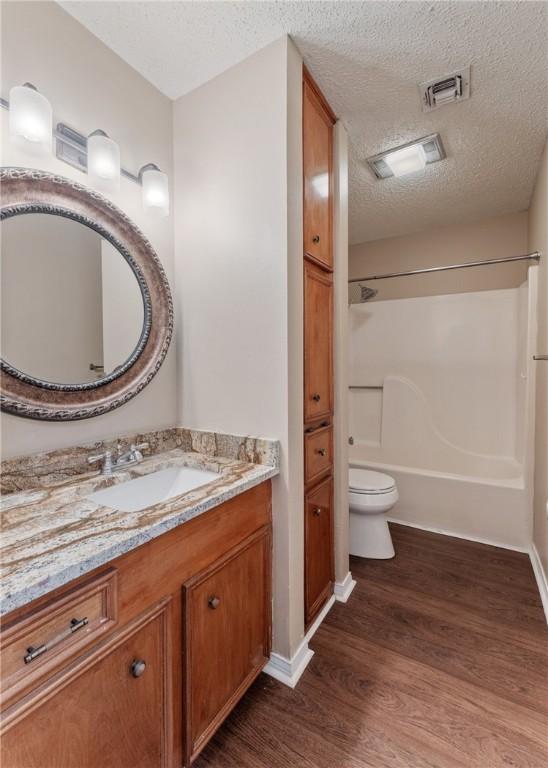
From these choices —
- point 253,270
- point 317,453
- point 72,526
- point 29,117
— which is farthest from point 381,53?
point 72,526

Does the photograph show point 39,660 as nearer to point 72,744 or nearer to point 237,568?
point 72,744

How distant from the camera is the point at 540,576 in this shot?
6.41ft

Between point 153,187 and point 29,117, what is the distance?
46 cm

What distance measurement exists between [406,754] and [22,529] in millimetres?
1337

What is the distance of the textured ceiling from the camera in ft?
4.08

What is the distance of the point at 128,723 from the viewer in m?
0.83

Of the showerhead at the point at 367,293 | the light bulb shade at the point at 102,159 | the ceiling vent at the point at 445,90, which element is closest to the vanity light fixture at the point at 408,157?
the ceiling vent at the point at 445,90

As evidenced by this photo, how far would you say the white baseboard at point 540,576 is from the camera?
5.89 ft

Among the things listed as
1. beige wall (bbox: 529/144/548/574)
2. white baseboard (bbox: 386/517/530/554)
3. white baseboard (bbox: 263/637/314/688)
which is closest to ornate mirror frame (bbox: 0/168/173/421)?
white baseboard (bbox: 263/637/314/688)

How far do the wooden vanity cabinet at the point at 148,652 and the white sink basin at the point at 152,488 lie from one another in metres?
0.27

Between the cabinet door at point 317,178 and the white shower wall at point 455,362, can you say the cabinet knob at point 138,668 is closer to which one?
the cabinet door at point 317,178

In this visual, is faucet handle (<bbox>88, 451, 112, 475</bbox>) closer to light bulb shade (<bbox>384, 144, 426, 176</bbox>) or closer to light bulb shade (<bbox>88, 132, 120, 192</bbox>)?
light bulb shade (<bbox>88, 132, 120, 192</bbox>)

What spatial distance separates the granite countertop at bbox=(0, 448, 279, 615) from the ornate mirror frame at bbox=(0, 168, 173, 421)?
26cm

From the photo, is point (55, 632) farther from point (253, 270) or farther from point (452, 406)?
point (452, 406)
